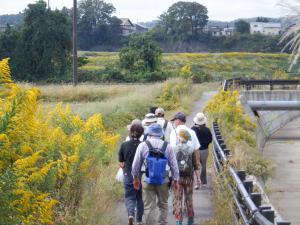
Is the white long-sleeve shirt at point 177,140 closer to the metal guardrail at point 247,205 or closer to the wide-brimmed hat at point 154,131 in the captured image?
the metal guardrail at point 247,205

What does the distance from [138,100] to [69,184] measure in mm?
21417

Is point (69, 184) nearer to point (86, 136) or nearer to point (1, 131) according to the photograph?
point (86, 136)

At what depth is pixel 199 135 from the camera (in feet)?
41.9

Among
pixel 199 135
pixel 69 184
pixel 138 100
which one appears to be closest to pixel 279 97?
pixel 138 100

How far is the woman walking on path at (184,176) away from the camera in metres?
10.0

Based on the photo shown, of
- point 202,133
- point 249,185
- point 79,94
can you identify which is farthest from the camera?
point 79,94

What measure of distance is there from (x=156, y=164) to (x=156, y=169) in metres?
0.07

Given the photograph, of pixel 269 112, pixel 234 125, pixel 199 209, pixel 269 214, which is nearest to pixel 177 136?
pixel 199 209

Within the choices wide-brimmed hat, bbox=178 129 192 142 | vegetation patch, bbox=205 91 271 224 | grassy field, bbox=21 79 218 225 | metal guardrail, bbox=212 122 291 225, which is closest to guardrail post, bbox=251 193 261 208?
metal guardrail, bbox=212 122 291 225

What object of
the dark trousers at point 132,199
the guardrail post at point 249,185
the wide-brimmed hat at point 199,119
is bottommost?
the dark trousers at point 132,199

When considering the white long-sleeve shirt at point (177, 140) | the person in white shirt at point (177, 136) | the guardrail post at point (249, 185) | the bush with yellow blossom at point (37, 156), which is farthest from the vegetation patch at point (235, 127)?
the guardrail post at point (249, 185)

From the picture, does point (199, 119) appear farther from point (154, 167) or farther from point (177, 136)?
point (154, 167)

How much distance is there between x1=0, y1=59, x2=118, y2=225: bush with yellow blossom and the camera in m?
5.89

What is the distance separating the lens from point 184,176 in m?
10.2
